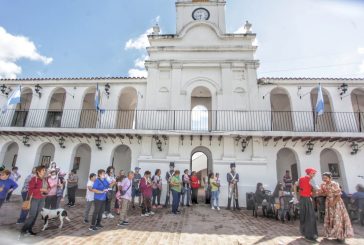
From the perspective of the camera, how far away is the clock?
16.1 meters

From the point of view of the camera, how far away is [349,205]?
922 centimetres

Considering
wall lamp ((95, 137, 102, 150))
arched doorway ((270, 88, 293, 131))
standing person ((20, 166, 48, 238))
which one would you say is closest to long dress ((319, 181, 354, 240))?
standing person ((20, 166, 48, 238))

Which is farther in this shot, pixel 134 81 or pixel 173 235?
pixel 134 81

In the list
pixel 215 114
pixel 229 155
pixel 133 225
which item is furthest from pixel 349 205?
pixel 133 225

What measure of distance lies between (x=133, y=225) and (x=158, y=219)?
128cm

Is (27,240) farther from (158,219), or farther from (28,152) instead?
(28,152)

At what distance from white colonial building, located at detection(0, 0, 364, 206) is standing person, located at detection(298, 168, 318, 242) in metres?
5.87

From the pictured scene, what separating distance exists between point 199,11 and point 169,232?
14.9 metres

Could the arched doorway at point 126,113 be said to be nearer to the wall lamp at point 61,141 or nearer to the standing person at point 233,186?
the wall lamp at point 61,141

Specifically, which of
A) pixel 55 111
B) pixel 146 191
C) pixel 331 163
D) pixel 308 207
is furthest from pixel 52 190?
pixel 331 163

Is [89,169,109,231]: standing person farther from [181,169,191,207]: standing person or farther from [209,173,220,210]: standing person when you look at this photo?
[209,173,220,210]: standing person

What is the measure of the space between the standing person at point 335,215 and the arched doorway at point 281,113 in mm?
7717

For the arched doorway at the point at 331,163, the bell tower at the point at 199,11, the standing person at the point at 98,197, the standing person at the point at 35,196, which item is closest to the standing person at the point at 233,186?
the arched doorway at the point at 331,163

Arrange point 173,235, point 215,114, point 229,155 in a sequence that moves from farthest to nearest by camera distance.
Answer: point 215,114
point 229,155
point 173,235
